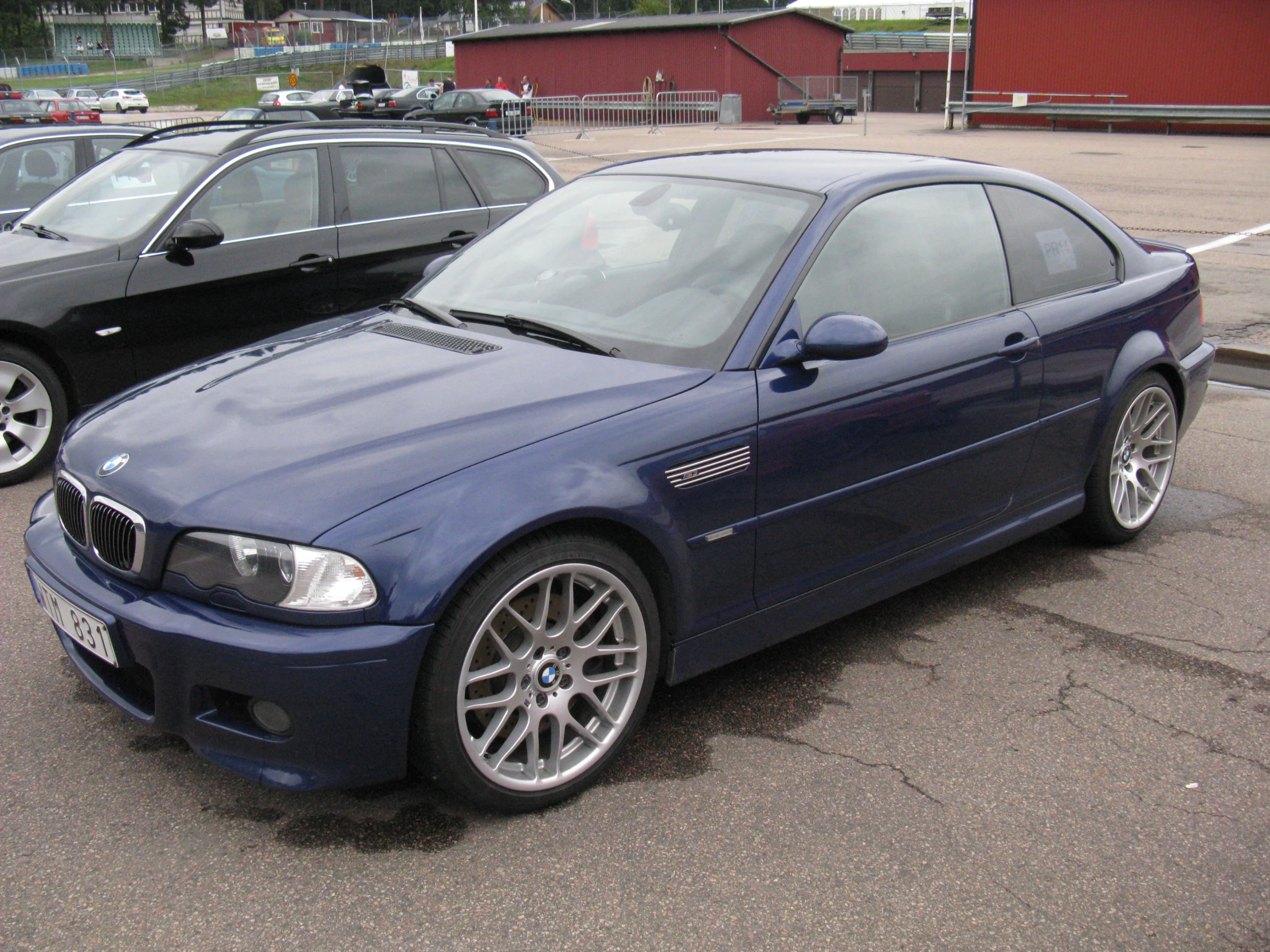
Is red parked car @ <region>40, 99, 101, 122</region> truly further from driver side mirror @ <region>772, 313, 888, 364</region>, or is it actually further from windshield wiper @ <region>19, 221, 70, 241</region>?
driver side mirror @ <region>772, 313, 888, 364</region>

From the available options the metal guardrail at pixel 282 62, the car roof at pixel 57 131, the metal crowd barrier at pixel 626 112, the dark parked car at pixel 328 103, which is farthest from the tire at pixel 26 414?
the metal guardrail at pixel 282 62

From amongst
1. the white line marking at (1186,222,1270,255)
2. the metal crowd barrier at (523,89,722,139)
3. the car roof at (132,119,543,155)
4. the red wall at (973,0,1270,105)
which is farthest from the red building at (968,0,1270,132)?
the car roof at (132,119,543,155)

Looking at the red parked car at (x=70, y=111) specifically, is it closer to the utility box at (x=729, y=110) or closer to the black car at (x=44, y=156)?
the black car at (x=44, y=156)

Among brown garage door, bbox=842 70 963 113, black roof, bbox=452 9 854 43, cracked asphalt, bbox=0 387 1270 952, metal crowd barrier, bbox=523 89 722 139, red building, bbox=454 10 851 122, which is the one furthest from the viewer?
brown garage door, bbox=842 70 963 113

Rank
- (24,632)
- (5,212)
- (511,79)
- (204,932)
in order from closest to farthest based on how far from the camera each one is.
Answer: (204,932), (24,632), (5,212), (511,79)

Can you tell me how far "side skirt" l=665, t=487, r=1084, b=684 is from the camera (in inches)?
126

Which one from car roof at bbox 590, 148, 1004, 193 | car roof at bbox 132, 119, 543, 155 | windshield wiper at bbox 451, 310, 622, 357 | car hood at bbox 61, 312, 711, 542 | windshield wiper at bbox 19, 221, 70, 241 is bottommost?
car hood at bbox 61, 312, 711, 542

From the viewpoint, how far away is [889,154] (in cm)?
436

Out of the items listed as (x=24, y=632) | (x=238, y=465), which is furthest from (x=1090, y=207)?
(x=24, y=632)

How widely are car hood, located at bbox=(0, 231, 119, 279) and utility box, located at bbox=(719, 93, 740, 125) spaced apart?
128ft

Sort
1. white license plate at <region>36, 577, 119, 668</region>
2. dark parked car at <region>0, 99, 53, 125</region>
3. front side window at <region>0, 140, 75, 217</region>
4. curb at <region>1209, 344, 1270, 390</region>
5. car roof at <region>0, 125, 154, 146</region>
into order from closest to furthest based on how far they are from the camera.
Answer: white license plate at <region>36, 577, 119, 668</region> → curb at <region>1209, 344, 1270, 390</region> → front side window at <region>0, 140, 75, 217</region> → car roof at <region>0, 125, 154, 146</region> → dark parked car at <region>0, 99, 53, 125</region>

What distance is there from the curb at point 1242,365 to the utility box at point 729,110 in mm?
36533

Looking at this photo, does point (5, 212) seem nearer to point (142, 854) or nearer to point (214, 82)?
point (142, 854)

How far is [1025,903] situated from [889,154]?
9.29 feet
